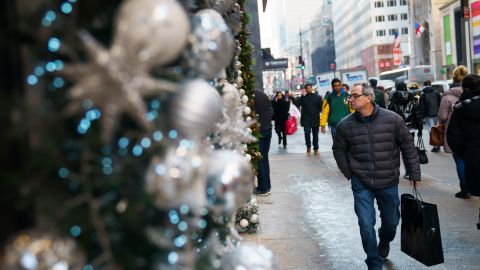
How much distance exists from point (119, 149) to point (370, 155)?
5017 millimetres

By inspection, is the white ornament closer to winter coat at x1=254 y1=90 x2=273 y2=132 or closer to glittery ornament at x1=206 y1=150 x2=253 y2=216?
winter coat at x1=254 y1=90 x2=273 y2=132

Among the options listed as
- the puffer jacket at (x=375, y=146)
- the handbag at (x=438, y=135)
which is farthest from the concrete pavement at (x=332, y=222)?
the puffer jacket at (x=375, y=146)

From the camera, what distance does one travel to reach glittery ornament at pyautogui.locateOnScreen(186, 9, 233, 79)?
1.75m

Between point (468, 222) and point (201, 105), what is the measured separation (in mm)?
7546

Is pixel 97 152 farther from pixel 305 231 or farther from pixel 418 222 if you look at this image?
pixel 305 231

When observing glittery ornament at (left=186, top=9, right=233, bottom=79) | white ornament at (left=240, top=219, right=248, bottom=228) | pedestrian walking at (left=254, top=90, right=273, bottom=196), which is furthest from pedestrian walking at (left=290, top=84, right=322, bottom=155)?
glittery ornament at (left=186, top=9, right=233, bottom=79)

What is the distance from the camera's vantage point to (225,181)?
176 centimetres

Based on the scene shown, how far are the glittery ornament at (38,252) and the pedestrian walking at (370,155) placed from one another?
16.6 ft

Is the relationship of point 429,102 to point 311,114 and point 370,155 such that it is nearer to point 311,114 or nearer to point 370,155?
point 311,114

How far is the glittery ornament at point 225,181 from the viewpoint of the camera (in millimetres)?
1748

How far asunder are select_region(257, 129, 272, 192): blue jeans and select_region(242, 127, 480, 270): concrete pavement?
0.24m

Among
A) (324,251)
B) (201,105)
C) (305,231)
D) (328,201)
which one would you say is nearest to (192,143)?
(201,105)

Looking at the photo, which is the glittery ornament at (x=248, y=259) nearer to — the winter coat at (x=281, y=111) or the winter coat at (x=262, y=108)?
the winter coat at (x=262, y=108)

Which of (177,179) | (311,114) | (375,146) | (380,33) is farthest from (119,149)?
(380,33)
